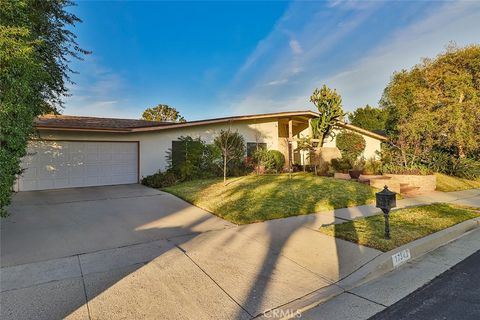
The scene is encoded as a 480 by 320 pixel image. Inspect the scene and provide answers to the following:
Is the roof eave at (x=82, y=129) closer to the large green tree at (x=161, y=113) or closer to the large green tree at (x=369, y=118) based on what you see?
the large green tree at (x=161, y=113)

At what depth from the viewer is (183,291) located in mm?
3305

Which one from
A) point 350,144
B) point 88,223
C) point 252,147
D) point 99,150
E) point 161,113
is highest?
point 161,113

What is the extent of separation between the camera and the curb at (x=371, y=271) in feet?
9.87

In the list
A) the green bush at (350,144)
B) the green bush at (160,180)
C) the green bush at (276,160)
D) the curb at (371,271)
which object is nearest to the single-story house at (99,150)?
the green bush at (160,180)

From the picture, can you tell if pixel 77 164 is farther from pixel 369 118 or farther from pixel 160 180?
pixel 369 118

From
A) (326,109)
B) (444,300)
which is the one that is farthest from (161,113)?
(444,300)

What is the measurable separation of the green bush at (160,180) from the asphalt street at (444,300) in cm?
992

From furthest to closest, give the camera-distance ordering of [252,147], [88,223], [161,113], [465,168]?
[161,113] < [252,147] < [465,168] < [88,223]

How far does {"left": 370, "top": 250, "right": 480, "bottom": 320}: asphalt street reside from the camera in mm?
2918

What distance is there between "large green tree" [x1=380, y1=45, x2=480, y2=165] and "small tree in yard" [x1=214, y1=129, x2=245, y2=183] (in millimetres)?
8383

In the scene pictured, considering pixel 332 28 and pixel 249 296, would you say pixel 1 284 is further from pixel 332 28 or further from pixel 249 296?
pixel 332 28

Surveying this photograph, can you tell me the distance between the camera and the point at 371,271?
12.8 feet

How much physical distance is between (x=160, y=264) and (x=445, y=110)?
19.8 m

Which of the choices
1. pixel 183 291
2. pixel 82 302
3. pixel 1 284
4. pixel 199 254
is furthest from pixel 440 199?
pixel 1 284
